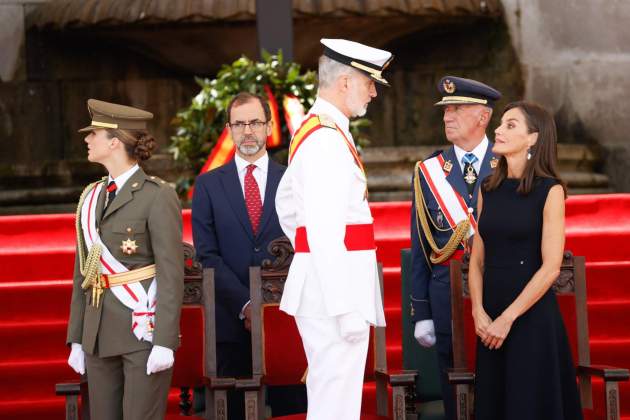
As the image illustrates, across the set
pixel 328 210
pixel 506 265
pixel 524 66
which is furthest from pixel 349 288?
pixel 524 66

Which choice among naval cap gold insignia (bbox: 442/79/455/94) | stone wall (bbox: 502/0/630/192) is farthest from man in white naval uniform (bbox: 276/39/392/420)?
stone wall (bbox: 502/0/630/192)

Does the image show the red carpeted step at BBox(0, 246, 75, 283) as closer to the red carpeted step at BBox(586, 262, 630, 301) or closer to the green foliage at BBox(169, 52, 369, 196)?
the green foliage at BBox(169, 52, 369, 196)

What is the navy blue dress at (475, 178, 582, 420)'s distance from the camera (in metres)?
3.74

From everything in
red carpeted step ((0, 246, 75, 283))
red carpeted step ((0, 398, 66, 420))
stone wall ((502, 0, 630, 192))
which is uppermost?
stone wall ((502, 0, 630, 192))

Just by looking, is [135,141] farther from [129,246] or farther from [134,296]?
[134,296]

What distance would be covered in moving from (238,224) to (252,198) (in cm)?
12

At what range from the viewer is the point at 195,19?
8094 mm

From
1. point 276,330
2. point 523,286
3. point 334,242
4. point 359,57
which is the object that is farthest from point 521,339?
point 359,57

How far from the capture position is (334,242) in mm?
3377

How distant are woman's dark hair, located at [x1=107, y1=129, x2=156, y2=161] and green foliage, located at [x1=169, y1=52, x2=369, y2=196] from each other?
8.53 feet

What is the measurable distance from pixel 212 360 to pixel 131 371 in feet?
1.54

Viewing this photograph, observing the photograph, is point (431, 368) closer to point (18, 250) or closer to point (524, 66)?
point (18, 250)

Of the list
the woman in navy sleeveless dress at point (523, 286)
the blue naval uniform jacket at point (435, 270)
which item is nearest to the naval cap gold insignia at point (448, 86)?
the blue naval uniform jacket at point (435, 270)

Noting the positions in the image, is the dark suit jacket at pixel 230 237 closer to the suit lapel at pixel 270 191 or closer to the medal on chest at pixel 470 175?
the suit lapel at pixel 270 191
